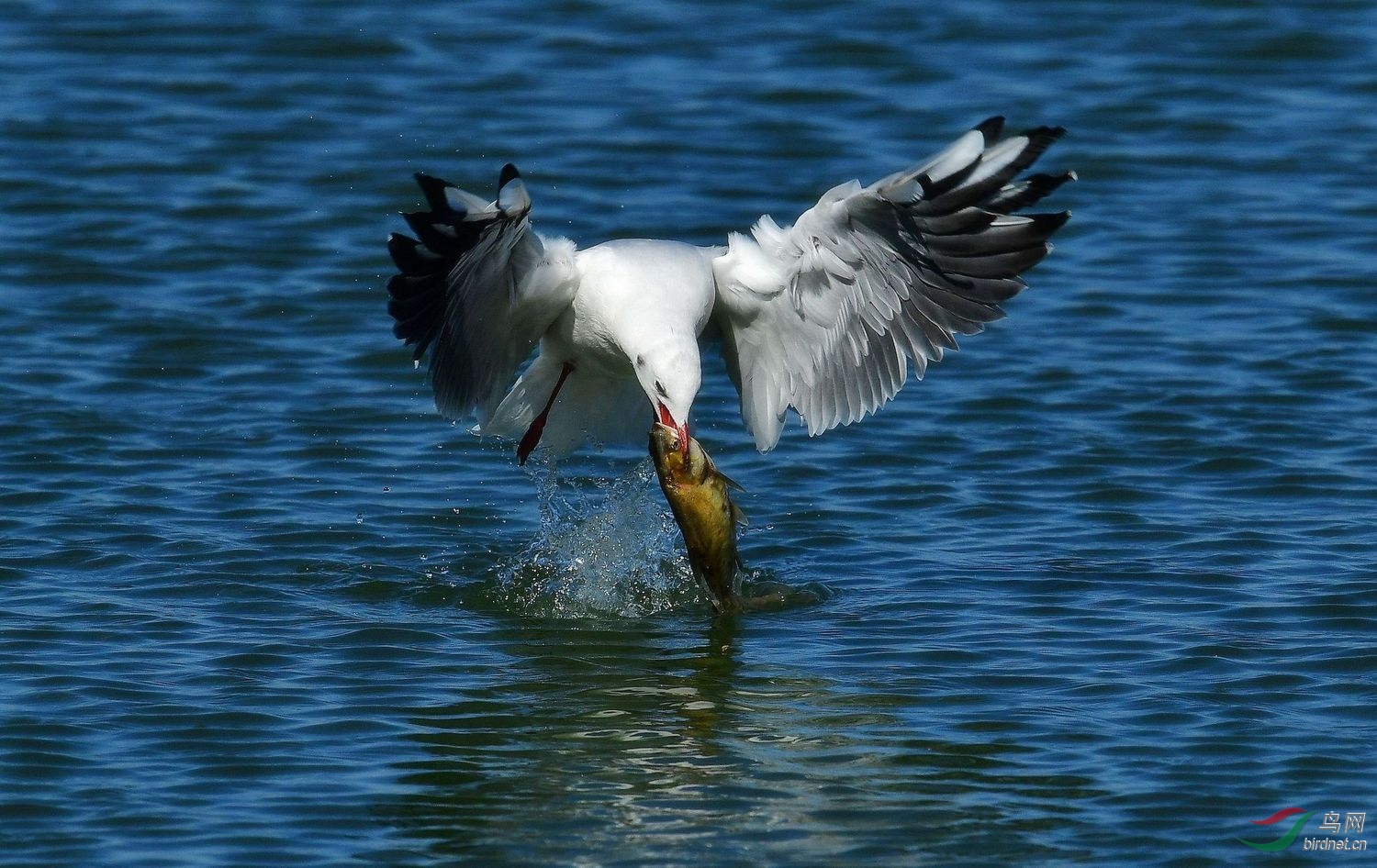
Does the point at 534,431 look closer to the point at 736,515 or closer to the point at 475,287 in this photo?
the point at 736,515

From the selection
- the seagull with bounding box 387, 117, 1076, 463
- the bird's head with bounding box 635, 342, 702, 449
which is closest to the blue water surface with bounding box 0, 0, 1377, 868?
the seagull with bounding box 387, 117, 1076, 463

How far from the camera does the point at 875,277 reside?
7.42 m

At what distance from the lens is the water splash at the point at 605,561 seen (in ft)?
25.5

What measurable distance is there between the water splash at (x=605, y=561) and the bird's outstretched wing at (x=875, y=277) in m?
0.52

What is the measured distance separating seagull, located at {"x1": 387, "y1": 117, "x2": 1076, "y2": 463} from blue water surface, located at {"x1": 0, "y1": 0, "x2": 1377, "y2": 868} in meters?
0.59

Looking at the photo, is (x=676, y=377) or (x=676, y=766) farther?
(x=676, y=377)

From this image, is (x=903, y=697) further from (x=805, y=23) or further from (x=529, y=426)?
(x=805, y=23)

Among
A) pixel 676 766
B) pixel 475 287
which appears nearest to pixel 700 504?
pixel 475 287

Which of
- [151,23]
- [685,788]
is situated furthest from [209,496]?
[151,23]

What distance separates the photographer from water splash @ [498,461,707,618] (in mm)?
7762

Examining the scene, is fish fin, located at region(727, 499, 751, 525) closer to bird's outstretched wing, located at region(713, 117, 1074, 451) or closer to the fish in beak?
the fish in beak

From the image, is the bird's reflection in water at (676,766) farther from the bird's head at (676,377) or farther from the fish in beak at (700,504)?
the bird's head at (676,377)

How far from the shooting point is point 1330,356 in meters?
10.4

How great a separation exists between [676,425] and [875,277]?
97cm
